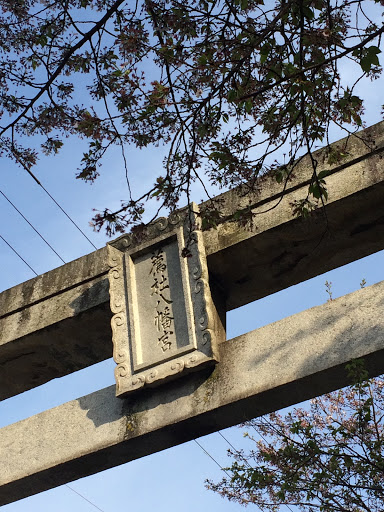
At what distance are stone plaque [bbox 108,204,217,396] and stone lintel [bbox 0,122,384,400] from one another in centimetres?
21

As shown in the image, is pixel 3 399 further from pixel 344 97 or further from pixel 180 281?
pixel 344 97

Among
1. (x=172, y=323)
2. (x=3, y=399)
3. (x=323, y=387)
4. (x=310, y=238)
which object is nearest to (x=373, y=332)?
(x=323, y=387)

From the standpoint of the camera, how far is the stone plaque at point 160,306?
5.70 m

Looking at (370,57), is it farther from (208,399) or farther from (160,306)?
(160,306)

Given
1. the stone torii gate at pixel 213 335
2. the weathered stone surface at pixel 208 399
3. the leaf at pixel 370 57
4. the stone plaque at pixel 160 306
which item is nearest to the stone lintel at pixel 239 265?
the stone torii gate at pixel 213 335

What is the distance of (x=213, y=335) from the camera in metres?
5.64

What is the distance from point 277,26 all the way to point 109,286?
2559mm

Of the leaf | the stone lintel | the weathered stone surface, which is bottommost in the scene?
the weathered stone surface

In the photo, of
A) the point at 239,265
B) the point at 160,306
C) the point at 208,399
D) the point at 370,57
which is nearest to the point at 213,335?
the point at 208,399

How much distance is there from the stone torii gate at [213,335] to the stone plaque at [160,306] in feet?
0.03

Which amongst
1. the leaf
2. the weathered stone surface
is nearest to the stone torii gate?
the weathered stone surface

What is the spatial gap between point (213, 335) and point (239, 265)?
72 centimetres

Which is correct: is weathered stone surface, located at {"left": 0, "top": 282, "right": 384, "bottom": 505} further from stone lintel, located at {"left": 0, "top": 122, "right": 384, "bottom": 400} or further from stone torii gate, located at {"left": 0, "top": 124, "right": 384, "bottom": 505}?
stone lintel, located at {"left": 0, "top": 122, "right": 384, "bottom": 400}

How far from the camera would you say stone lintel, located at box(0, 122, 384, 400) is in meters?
5.87
